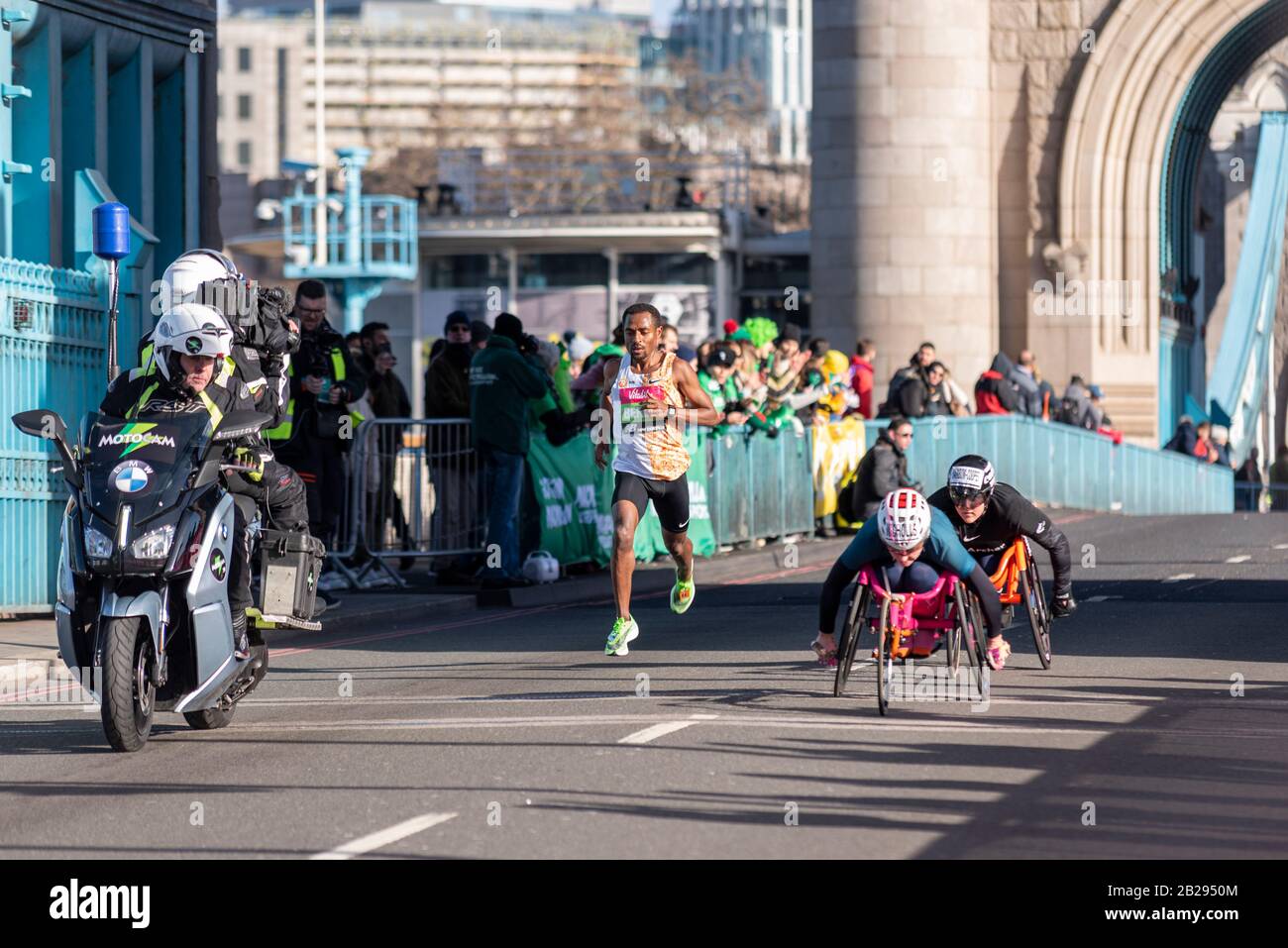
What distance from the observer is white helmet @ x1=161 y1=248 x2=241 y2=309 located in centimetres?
1059

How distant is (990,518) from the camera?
475 inches

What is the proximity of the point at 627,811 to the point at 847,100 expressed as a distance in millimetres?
26595

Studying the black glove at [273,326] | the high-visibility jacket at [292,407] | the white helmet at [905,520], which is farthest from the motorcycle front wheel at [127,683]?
the high-visibility jacket at [292,407]

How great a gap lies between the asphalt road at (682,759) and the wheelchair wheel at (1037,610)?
0.43ft

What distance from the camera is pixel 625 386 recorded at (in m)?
13.0

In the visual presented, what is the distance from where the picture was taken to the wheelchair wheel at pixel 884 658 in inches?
405

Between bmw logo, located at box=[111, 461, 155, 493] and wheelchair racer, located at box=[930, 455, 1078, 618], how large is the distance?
13.4ft

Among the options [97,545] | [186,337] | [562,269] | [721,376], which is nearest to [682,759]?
[97,545]

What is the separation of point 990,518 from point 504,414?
6.10 metres

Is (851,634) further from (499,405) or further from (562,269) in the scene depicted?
(562,269)

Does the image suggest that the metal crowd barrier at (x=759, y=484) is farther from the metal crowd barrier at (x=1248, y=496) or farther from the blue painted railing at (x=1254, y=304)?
the blue painted railing at (x=1254, y=304)

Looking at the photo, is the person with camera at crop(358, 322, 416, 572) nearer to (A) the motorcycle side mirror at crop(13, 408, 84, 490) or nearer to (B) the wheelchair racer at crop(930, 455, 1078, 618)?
(B) the wheelchair racer at crop(930, 455, 1078, 618)

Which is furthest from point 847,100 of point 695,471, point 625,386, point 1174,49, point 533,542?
point 625,386
